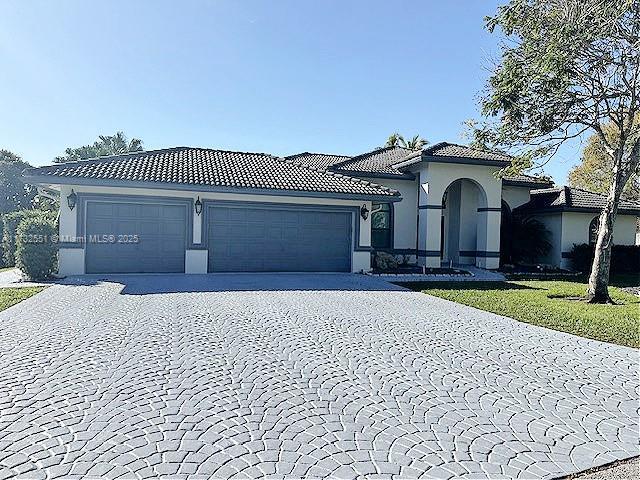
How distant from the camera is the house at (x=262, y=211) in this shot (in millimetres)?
13922

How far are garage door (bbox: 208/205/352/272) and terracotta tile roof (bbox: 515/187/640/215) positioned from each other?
10.2 meters

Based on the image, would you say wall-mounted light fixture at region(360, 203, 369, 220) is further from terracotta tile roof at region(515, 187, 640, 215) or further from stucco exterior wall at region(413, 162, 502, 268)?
terracotta tile roof at region(515, 187, 640, 215)

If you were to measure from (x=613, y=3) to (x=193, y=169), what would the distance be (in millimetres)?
13642

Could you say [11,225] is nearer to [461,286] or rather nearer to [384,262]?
[384,262]

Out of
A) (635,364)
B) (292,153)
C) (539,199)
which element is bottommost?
(635,364)

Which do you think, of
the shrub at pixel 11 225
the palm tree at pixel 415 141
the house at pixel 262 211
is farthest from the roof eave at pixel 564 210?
Result: the shrub at pixel 11 225

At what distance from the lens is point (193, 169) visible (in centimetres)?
1588

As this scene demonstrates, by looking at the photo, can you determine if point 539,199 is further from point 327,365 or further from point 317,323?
point 327,365

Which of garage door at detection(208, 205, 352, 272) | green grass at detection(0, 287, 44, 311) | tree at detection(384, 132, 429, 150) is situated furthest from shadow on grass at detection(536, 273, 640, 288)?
tree at detection(384, 132, 429, 150)

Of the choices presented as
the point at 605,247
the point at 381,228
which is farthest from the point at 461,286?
the point at 381,228

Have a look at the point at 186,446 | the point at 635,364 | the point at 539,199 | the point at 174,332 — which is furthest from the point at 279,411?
the point at 539,199

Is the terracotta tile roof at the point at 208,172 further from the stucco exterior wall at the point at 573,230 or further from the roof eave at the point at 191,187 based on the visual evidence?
the stucco exterior wall at the point at 573,230

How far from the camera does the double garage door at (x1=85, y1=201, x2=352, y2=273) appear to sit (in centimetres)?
1411

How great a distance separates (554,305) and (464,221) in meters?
10.1
